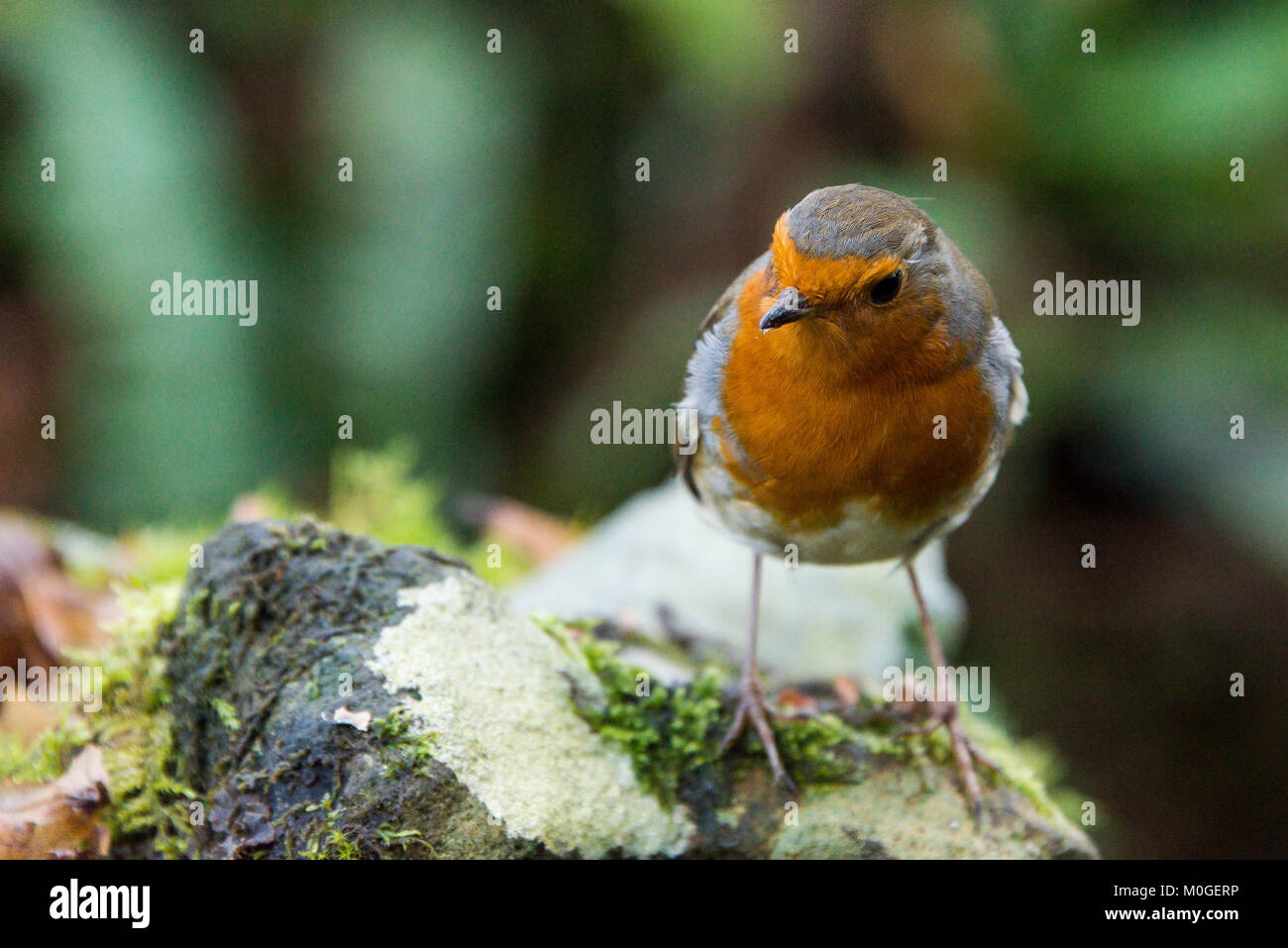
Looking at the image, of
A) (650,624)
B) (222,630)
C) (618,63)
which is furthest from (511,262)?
(222,630)

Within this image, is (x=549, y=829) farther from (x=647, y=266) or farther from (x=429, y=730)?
(x=647, y=266)

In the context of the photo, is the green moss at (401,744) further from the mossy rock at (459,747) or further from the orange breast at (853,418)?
the orange breast at (853,418)

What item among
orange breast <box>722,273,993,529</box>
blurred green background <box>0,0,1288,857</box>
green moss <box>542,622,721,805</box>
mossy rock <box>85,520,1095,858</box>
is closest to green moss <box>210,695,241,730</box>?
mossy rock <box>85,520,1095,858</box>

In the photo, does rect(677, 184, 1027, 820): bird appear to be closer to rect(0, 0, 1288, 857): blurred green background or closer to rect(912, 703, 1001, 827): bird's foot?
rect(912, 703, 1001, 827): bird's foot

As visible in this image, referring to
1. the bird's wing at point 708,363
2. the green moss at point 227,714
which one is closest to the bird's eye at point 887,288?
the bird's wing at point 708,363

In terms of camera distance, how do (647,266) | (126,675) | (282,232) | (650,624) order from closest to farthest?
(126,675) → (650,624) → (282,232) → (647,266)

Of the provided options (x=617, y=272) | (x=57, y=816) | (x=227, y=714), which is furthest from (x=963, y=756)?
(x=617, y=272)

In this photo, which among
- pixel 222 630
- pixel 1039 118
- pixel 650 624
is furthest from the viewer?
pixel 1039 118
